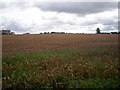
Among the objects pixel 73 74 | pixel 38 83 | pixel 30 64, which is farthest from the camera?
pixel 30 64

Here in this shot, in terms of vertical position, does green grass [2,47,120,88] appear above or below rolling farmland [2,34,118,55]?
below

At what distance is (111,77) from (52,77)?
3974mm

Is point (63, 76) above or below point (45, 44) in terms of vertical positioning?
below

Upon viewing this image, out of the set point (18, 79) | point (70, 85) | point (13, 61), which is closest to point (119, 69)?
point (70, 85)

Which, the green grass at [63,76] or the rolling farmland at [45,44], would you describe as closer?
the green grass at [63,76]

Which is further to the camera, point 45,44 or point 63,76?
point 45,44

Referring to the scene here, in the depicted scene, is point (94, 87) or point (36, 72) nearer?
point (94, 87)

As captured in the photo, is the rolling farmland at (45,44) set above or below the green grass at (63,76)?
above

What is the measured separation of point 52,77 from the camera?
12.9 m

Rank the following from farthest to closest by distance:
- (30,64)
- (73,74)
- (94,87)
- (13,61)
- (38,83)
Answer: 1. (13,61)
2. (30,64)
3. (73,74)
4. (38,83)
5. (94,87)

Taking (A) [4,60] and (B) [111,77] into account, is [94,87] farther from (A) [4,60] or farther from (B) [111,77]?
(A) [4,60]

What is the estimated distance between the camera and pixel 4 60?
61.0 ft

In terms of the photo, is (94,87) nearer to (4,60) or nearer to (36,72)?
(36,72)

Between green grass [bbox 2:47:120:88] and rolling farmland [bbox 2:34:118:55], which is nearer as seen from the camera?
green grass [bbox 2:47:120:88]
